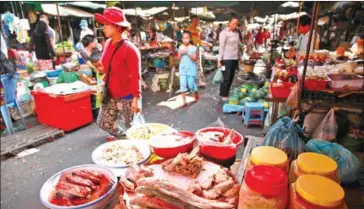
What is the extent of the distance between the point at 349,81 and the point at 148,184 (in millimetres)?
3176

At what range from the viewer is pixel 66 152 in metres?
4.50

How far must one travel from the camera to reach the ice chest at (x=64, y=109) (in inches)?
199

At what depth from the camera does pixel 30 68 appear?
Answer: 7000 mm

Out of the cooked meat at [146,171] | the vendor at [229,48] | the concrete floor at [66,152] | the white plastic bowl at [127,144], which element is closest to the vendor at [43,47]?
the concrete floor at [66,152]

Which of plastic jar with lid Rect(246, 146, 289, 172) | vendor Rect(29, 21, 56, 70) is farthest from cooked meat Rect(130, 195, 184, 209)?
vendor Rect(29, 21, 56, 70)

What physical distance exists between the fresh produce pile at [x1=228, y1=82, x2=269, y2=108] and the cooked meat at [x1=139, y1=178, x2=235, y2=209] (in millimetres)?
4864

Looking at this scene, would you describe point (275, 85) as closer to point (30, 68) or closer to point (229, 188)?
point (229, 188)

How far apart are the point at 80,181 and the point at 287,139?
4.62 ft

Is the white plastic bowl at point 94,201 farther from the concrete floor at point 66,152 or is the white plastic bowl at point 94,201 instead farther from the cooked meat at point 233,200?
the concrete floor at point 66,152

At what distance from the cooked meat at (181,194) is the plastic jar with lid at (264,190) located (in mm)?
159

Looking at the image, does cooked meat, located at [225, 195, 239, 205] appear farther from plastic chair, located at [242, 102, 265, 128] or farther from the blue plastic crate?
the blue plastic crate

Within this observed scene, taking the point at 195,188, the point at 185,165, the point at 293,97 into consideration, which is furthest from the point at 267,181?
the point at 293,97

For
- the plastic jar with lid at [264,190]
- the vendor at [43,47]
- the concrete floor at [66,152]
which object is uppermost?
the vendor at [43,47]

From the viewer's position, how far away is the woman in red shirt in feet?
9.88
